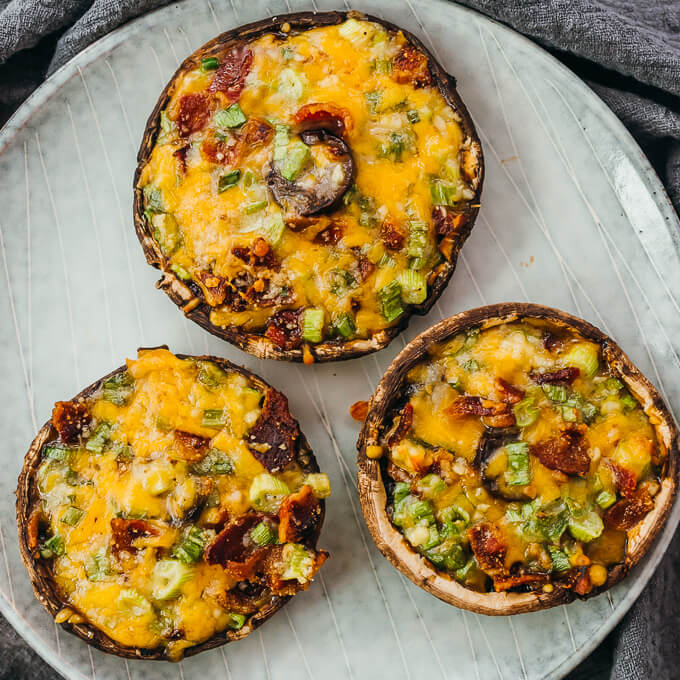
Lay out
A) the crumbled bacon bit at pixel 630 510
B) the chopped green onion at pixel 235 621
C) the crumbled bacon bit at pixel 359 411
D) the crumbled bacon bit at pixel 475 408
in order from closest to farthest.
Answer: the crumbled bacon bit at pixel 475 408
the crumbled bacon bit at pixel 630 510
the chopped green onion at pixel 235 621
the crumbled bacon bit at pixel 359 411

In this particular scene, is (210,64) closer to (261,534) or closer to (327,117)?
(327,117)

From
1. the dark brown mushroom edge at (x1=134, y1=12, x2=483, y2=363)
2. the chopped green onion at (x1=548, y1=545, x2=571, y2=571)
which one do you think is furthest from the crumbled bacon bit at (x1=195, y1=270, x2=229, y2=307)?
the chopped green onion at (x1=548, y1=545, x2=571, y2=571)

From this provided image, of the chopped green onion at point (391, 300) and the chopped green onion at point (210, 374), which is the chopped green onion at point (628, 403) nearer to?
the chopped green onion at point (391, 300)

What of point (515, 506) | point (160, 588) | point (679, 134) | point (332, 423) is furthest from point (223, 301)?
point (679, 134)

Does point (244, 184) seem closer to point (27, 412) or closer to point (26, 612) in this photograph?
point (27, 412)

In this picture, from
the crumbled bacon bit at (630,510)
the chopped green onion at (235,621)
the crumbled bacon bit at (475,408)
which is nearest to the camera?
the crumbled bacon bit at (475,408)

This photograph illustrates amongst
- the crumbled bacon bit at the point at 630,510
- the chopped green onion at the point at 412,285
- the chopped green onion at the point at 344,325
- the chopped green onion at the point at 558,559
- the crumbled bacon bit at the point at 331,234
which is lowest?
the chopped green onion at the point at 558,559

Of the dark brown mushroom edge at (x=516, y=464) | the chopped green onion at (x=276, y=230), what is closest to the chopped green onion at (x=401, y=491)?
the dark brown mushroom edge at (x=516, y=464)
